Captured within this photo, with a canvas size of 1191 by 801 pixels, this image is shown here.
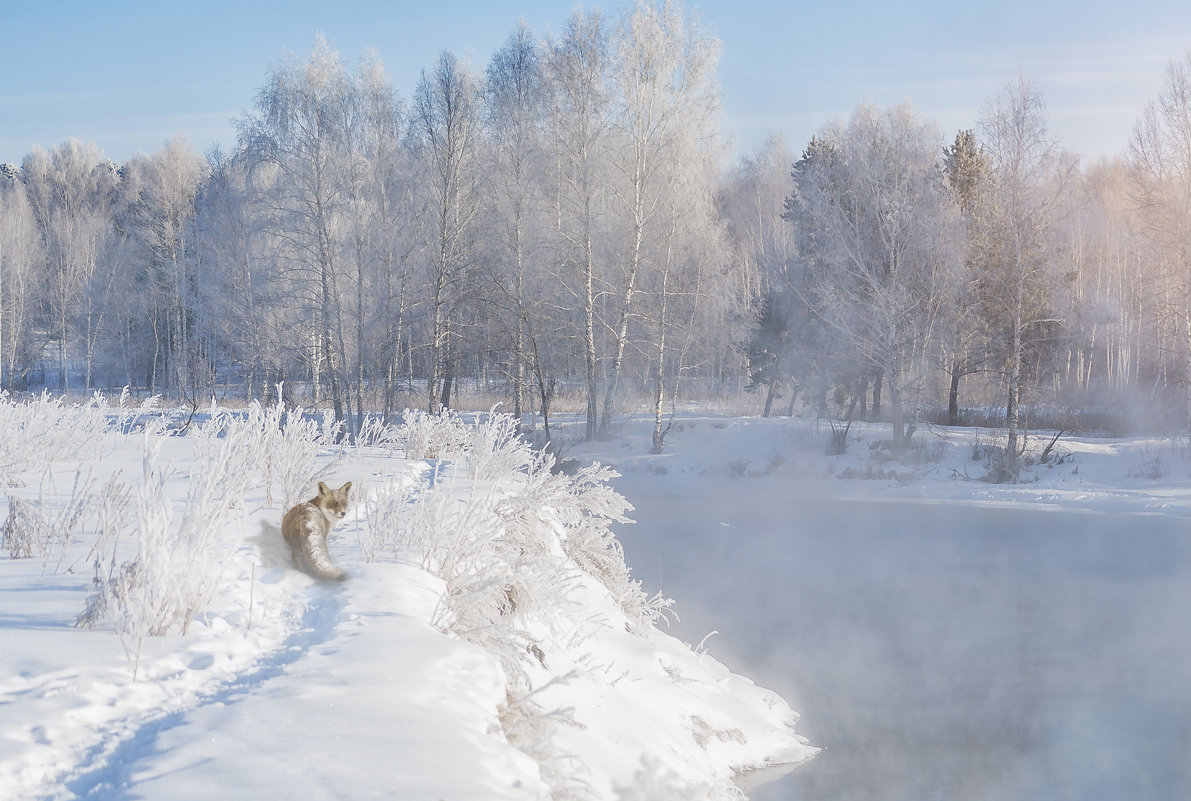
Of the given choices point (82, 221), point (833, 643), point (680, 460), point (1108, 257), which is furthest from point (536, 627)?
point (82, 221)

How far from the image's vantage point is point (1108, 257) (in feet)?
120

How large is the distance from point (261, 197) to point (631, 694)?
20.0 m

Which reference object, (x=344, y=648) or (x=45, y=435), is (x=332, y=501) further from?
(x=45, y=435)

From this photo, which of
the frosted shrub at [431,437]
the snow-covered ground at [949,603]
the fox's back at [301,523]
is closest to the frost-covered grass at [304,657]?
the fox's back at [301,523]

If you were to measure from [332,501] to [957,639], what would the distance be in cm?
722

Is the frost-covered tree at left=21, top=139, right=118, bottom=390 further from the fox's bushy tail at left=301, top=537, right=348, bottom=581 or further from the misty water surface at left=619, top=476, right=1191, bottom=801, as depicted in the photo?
the fox's bushy tail at left=301, top=537, right=348, bottom=581

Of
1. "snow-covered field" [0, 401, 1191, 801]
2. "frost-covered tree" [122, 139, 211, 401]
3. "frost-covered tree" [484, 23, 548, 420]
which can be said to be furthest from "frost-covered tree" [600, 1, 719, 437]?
"frost-covered tree" [122, 139, 211, 401]

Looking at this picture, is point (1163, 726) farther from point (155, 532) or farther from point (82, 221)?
point (82, 221)

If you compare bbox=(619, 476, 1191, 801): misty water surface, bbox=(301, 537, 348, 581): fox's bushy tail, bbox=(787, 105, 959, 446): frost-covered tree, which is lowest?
bbox=(619, 476, 1191, 801): misty water surface

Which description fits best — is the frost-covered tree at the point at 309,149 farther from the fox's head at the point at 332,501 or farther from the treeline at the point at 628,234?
the fox's head at the point at 332,501

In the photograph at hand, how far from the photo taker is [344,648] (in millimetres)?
3287

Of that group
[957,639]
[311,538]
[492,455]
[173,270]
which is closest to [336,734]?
[311,538]

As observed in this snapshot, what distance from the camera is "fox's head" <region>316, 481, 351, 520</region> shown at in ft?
14.9

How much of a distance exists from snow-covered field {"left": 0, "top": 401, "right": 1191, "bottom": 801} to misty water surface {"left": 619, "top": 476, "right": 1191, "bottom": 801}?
0.22 meters
